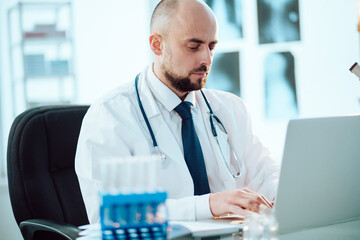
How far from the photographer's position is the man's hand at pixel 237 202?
1.07 m

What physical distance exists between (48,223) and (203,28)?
797 millimetres

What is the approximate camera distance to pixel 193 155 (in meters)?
1.47

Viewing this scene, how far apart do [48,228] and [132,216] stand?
78 centimetres

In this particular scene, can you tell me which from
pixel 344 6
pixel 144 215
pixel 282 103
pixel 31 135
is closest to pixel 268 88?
pixel 282 103

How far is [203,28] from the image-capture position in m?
1.48

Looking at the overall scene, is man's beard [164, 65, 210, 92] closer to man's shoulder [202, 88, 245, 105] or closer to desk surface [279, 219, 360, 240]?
man's shoulder [202, 88, 245, 105]

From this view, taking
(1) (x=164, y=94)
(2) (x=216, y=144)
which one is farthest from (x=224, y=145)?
(1) (x=164, y=94)

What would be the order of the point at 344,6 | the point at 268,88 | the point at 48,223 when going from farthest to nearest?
the point at 268,88 < the point at 344,6 < the point at 48,223

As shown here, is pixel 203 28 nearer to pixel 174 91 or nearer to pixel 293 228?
pixel 174 91

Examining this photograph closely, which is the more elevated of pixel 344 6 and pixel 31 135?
pixel 344 6

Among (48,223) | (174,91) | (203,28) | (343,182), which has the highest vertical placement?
(203,28)

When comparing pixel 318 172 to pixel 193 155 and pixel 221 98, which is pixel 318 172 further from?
pixel 221 98

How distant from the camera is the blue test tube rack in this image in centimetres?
61

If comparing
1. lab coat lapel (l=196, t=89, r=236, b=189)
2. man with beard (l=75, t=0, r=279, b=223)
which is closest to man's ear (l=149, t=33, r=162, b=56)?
man with beard (l=75, t=0, r=279, b=223)
